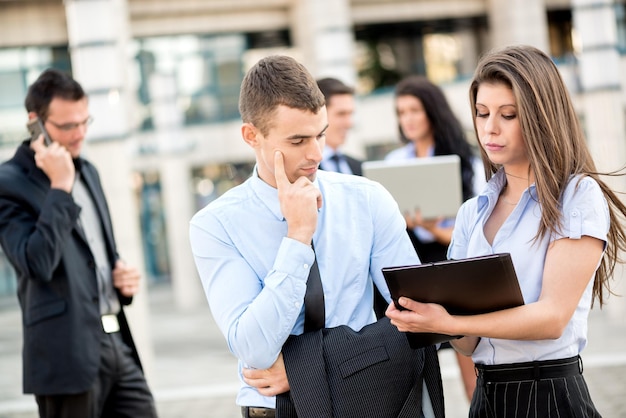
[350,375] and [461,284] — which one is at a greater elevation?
[461,284]

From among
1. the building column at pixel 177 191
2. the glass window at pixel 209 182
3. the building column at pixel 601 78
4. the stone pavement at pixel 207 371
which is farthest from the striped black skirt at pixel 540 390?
the glass window at pixel 209 182

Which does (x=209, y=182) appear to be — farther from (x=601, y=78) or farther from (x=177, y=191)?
(x=601, y=78)

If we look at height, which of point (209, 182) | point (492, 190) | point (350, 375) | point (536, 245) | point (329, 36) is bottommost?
point (209, 182)

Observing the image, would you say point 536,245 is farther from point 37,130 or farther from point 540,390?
point 37,130

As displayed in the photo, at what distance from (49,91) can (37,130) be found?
0.20m

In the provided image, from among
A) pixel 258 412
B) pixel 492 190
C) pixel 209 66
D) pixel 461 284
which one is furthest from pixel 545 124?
pixel 209 66

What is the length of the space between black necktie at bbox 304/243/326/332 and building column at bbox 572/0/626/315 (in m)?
10.5

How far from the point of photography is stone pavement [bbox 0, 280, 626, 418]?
729 cm

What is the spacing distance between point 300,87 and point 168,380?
8.21m

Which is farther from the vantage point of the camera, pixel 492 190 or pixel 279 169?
pixel 492 190

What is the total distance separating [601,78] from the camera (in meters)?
13.0

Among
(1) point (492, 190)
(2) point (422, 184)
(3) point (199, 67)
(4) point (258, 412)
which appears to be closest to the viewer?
(4) point (258, 412)

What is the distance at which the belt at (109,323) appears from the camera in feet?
14.0

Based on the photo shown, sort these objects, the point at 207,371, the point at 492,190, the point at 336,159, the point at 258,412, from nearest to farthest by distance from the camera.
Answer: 1. the point at 258,412
2. the point at 492,190
3. the point at 336,159
4. the point at 207,371
